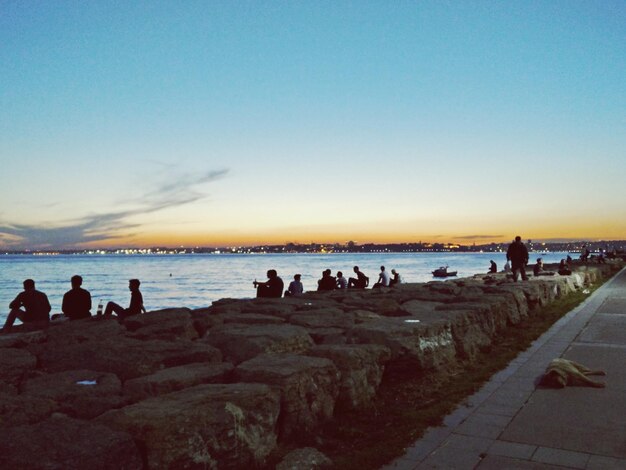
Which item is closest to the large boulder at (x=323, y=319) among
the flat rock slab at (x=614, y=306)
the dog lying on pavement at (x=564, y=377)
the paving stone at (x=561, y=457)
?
the dog lying on pavement at (x=564, y=377)

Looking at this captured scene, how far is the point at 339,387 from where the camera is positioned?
15.0ft

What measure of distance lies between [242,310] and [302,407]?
4.55 metres

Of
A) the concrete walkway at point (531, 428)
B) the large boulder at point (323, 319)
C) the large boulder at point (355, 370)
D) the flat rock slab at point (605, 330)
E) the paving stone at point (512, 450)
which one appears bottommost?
the flat rock slab at point (605, 330)

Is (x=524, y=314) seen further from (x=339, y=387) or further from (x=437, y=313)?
(x=339, y=387)

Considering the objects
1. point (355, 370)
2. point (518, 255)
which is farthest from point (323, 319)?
point (518, 255)

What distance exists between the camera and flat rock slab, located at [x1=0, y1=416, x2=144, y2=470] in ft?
8.11

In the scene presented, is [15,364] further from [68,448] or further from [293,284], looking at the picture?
[293,284]

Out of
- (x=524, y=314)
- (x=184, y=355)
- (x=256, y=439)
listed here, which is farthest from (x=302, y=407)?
(x=524, y=314)

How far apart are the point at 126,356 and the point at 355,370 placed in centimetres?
212

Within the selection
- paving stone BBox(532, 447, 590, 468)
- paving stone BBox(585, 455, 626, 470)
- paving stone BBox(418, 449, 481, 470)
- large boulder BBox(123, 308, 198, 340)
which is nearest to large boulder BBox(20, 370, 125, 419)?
large boulder BBox(123, 308, 198, 340)

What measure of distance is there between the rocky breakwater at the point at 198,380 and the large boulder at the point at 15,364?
0.01 metres

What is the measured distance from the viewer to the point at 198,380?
396 cm

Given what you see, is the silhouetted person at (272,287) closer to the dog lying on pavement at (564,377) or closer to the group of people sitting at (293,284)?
the group of people sitting at (293,284)

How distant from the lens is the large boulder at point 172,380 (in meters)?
3.75
